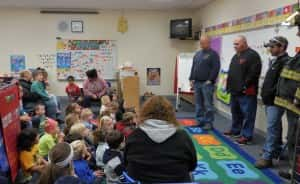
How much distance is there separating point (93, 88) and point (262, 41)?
3124 millimetres

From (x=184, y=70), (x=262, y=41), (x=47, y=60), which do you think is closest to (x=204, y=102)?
(x=262, y=41)

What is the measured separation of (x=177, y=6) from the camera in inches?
289

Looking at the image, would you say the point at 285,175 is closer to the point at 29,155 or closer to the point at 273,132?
the point at 273,132

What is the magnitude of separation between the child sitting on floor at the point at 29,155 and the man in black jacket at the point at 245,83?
271cm

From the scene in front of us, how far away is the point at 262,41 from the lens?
4379 millimetres

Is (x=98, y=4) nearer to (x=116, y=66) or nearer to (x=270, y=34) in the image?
(x=116, y=66)

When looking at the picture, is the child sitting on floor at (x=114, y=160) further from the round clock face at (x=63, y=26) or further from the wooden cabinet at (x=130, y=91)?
the round clock face at (x=63, y=26)

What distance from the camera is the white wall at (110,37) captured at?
7.46m

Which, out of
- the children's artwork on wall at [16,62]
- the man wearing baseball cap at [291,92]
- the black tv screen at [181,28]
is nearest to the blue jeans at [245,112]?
the man wearing baseball cap at [291,92]

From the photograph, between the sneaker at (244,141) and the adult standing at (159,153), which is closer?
the adult standing at (159,153)

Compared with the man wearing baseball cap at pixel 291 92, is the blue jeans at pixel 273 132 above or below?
below

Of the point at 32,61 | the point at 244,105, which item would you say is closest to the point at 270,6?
the point at 244,105

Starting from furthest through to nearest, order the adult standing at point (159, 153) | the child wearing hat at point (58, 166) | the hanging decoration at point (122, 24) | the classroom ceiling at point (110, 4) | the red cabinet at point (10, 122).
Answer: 1. the hanging decoration at point (122, 24)
2. the classroom ceiling at point (110, 4)
3. the red cabinet at point (10, 122)
4. the child wearing hat at point (58, 166)
5. the adult standing at point (159, 153)

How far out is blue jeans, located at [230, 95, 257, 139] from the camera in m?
4.06
